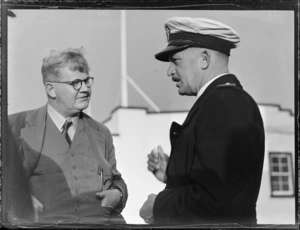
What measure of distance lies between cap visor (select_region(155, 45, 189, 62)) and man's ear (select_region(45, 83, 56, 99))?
45.1 inches

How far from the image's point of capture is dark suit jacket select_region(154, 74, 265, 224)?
7684 millimetres

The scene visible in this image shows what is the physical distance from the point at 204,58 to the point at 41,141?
6.28 feet

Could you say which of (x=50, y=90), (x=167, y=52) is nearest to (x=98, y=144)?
(x=50, y=90)

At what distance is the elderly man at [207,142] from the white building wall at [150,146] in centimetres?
8

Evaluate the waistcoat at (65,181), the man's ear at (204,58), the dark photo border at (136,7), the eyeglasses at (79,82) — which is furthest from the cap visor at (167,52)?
the waistcoat at (65,181)

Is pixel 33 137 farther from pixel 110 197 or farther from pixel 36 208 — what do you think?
pixel 110 197

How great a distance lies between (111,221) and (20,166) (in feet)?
3.68

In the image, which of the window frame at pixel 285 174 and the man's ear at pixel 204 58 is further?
the window frame at pixel 285 174

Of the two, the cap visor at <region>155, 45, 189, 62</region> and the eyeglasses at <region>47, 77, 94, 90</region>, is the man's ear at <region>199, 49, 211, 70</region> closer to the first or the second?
the cap visor at <region>155, 45, 189, 62</region>

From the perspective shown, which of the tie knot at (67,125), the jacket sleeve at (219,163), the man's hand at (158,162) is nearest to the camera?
the jacket sleeve at (219,163)

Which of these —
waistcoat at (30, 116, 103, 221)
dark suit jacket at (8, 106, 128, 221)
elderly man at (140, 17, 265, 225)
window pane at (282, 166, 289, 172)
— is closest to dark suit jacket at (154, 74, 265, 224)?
elderly man at (140, 17, 265, 225)

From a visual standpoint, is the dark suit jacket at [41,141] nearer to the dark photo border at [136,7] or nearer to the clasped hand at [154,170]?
the dark photo border at [136,7]

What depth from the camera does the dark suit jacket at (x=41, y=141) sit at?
8.01 m

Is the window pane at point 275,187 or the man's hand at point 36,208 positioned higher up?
the window pane at point 275,187
